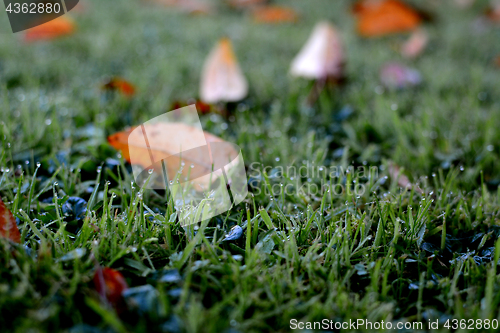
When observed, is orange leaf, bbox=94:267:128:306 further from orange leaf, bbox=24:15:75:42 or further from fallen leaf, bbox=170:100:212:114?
orange leaf, bbox=24:15:75:42

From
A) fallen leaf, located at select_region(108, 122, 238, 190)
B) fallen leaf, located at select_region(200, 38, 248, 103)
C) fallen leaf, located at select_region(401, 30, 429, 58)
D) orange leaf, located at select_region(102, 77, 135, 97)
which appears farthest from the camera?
fallen leaf, located at select_region(401, 30, 429, 58)

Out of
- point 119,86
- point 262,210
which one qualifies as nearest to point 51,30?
point 119,86

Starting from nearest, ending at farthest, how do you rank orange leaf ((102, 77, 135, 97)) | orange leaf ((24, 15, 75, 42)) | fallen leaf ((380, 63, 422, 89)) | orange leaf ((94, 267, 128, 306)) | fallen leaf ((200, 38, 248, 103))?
1. orange leaf ((94, 267, 128, 306))
2. fallen leaf ((200, 38, 248, 103))
3. orange leaf ((102, 77, 135, 97))
4. fallen leaf ((380, 63, 422, 89))
5. orange leaf ((24, 15, 75, 42))

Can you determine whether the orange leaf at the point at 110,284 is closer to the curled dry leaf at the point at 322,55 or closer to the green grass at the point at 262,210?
the green grass at the point at 262,210

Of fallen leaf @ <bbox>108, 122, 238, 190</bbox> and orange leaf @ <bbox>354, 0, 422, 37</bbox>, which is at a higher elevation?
orange leaf @ <bbox>354, 0, 422, 37</bbox>

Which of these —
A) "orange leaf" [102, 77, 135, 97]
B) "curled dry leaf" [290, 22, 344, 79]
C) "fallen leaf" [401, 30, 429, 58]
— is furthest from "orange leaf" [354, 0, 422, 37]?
"orange leaf" [102, 77, 135, 97]

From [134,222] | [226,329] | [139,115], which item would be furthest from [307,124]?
[226,329]

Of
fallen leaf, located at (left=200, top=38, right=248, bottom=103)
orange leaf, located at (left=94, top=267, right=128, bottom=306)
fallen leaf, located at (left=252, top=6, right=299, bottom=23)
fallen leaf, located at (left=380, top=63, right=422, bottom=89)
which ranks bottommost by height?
orange leaf, located at (left=94, top=267, right=128, bottom=306)
